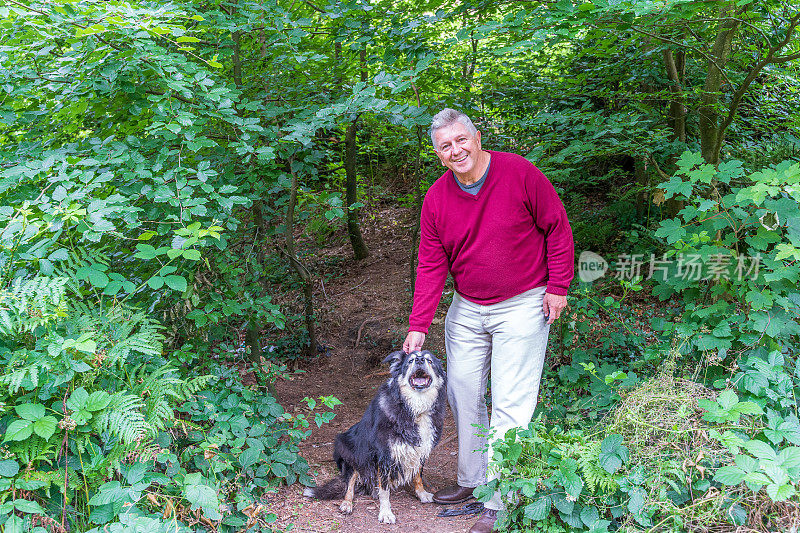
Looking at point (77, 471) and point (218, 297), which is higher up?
point (218, 297)

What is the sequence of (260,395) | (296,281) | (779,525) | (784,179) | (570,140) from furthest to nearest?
(296,281), (570,140), (260,395), (784,179), (779,525)

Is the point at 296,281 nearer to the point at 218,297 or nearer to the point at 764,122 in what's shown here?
the point at 218,297

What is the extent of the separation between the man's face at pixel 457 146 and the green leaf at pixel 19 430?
2.64 m

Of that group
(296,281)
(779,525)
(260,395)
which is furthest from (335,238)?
(779,525)

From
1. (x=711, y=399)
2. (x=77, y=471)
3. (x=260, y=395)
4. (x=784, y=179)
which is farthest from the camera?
(x=260, y=395)

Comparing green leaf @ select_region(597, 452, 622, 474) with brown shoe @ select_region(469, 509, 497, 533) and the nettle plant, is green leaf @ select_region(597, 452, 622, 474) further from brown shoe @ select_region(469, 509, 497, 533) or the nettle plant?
brown shoe @ select_region(469, 509, 497, 533)

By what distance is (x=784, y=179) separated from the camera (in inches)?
117

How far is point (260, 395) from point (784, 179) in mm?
3620

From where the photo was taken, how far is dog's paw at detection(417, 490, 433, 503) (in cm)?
396

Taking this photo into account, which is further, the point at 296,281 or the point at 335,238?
the point at 335,238

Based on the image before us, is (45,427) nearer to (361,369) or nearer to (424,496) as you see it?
(424,496)

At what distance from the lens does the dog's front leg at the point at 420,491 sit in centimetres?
396

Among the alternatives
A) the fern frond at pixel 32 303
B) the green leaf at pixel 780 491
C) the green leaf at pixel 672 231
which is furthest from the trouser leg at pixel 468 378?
the fern frond at pixel 32 303

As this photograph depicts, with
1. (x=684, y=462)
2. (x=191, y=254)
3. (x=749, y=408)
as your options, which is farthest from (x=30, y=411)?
(x=749, y=408)
